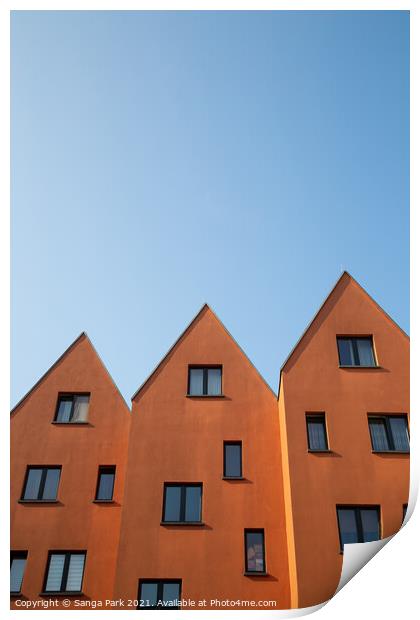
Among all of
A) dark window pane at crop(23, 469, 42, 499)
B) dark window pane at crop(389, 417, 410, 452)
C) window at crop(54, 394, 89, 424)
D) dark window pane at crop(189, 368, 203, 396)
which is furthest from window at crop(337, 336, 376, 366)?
dark window pane at crop(23, 469, 42, 499)

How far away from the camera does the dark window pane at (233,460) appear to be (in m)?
17.0

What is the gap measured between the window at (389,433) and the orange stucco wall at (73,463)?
8154 mm

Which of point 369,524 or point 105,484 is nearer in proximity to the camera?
point 369,524

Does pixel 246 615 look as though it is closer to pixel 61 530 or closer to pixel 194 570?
pixel 194 570

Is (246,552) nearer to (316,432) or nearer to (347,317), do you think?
(316,432)

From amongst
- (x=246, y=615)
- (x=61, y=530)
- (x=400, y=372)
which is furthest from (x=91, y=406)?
(x=400, y=372)

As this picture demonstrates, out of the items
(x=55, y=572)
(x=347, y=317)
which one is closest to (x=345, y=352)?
(x=347, y=317)

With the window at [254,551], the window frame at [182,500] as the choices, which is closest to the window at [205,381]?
the window frame at [182,500]

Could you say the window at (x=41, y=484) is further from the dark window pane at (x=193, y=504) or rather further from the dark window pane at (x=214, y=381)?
the dark window pane at (x=214, y=381)

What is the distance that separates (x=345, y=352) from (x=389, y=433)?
10.2 ft

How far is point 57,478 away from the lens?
17547 millimetres

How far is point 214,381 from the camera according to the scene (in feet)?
62.2

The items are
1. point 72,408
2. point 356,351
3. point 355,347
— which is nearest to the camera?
point 356,351
